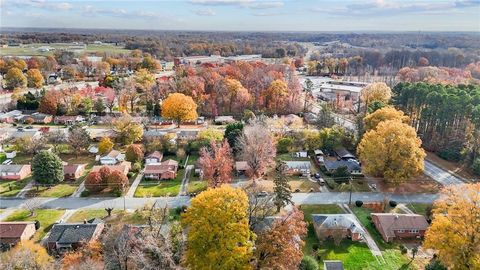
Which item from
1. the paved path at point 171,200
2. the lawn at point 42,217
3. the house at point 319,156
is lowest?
the paved path at point 171,200

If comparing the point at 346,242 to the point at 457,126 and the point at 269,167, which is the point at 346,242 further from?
the point at 457,126

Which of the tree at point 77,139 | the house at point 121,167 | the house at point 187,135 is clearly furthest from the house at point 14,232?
the house at point 187,135

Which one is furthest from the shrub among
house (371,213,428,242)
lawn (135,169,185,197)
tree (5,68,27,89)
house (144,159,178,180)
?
tree (5,68,27,89)

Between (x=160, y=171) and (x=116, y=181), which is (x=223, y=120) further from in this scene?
(x=116, y=181)

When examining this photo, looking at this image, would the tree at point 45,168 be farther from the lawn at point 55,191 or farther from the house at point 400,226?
the house at point 400,226

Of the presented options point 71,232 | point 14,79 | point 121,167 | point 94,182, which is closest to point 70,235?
point 71,232

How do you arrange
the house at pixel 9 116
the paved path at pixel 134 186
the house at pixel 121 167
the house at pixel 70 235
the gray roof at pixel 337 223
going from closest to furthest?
the house at pixel 70 235, the gray roof at pixel 337 223, the paved path at pixel 134 186, the house at pixel 121 167, the house at pixel 9 116
